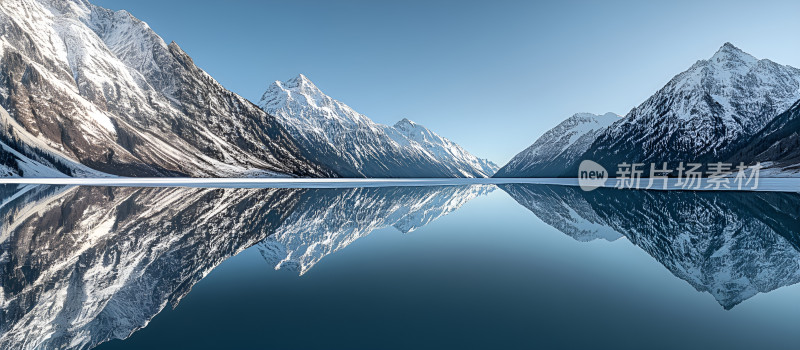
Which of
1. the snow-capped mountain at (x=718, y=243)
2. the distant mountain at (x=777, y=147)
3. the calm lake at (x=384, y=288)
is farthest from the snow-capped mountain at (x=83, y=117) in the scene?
the distant mountain at (x=777, y=147)

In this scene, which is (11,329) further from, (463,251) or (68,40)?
(68,40)

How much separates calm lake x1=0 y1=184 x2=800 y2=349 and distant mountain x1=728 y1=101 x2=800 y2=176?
169 meters

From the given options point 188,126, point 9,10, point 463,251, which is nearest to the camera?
point 463,251

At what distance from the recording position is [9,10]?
171375mm

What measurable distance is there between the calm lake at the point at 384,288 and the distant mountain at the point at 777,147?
169 meters

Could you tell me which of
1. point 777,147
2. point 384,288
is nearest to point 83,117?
point 384,288

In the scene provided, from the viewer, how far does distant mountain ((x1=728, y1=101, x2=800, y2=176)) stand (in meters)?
134

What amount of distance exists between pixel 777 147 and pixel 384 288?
23774cm

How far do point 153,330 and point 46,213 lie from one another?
80.2ft

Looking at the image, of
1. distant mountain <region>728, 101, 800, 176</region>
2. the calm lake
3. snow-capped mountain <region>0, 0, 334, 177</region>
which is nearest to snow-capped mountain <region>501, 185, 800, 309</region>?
the calm lake

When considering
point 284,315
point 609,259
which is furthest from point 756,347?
point 284,315

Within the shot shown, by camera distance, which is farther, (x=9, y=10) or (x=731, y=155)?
(x=731, y=155)

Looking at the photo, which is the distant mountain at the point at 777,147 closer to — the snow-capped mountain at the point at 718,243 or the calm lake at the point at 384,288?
the snow-capped mountain at the point at 718,243

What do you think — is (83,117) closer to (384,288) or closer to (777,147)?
(384,288)
